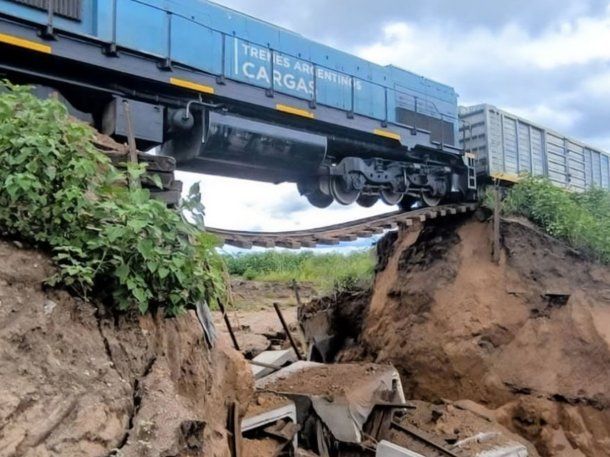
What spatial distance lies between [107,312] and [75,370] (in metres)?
0.59

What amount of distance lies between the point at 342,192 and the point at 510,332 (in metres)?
4.12

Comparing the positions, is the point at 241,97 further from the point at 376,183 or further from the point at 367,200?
the point at 367,200

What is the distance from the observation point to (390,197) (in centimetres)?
1248

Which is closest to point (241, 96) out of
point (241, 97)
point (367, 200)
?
point (241, 97)

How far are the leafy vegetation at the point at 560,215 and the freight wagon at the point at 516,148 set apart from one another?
97 centimetres

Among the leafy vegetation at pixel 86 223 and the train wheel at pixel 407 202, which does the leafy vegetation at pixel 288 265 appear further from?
the leafy vegetation at pixel 86 223

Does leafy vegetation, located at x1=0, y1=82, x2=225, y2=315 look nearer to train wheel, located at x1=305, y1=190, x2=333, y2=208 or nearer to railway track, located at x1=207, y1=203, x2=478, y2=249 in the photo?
railway track, located at x1=207, y1=203, x2=478, y2=249

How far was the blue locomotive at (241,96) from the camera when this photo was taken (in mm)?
8070

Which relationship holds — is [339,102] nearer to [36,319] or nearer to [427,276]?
[427,276]

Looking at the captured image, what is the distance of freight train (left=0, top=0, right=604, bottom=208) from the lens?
8.05m

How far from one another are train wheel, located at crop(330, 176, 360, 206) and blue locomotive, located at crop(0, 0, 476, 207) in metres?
0.03

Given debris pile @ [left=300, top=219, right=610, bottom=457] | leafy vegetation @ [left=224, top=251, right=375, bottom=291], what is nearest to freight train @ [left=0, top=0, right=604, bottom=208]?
debris pile @ [left=300, top=219, right=610, bottom=457]

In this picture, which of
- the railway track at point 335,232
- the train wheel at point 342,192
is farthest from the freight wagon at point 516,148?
the train wheel at point 342,192

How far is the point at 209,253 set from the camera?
486cm
